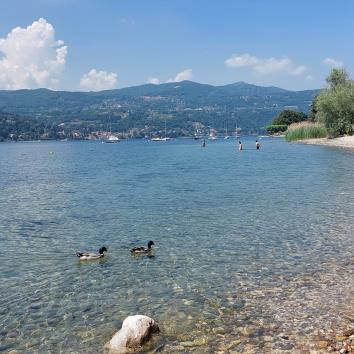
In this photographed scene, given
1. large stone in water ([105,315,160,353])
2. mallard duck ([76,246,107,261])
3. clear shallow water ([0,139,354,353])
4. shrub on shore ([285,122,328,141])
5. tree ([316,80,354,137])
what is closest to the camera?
large stone in water ([105,315,160,353])

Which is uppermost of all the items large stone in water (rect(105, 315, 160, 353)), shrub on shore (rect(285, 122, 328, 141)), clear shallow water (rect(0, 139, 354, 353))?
shrub on shore (rect(285, 122, 328, 141))

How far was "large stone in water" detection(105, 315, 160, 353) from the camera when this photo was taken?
1022cm

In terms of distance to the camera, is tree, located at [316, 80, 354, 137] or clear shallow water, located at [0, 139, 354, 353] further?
tree, located at [316, 80, 354, 137]

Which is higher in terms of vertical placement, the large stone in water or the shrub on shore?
the shrub on shore

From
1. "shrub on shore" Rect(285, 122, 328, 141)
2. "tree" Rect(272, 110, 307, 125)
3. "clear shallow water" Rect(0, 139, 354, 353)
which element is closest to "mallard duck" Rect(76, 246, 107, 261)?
"clear shallow water" Rect(0, 139, 354, 353)

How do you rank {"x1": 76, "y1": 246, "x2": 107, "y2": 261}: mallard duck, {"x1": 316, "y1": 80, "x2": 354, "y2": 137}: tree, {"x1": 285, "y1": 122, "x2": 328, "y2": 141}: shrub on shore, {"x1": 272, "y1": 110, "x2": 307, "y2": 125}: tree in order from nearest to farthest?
{"x1": 76, "y1": 246, "x2": 107, "y2": 261}: mallard duck
{"x1": 316, "y1": 80, "x2": 354, "y2": 137}: tree
{"x1": 285, "y1": 122, "x2": 328, "y2": 141}: shrub on shore
{"x1": 272, "y1": 110, "x2": 307, "y2": 125}: tree

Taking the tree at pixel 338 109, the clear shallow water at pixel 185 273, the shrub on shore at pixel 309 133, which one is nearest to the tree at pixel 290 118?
the shrub on shore at pixel 309 133

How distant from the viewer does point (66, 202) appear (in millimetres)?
34094

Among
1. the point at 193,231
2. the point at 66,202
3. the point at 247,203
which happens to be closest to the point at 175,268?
the point at 193,231

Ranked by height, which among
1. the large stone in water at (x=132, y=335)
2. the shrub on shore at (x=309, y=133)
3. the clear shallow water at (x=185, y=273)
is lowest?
the clear shallow water at (x=185, y=273)

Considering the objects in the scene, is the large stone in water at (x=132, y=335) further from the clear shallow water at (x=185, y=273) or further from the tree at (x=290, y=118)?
the tree at (x=290, y=118)

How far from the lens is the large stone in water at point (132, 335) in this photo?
33.5ft

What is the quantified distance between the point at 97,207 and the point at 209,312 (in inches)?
779

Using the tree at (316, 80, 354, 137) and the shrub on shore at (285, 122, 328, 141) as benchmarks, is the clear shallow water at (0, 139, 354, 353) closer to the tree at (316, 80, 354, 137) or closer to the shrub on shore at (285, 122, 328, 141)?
the tree at (316, 80, 354, 137)
